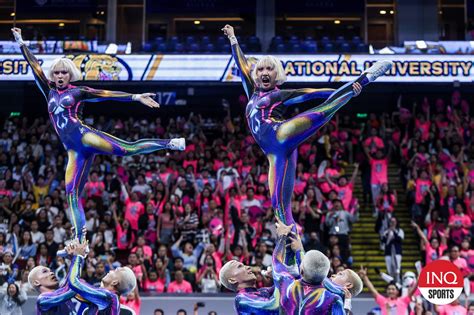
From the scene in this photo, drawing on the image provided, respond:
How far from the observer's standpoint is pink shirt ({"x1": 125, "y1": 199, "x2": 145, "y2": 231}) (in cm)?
1598

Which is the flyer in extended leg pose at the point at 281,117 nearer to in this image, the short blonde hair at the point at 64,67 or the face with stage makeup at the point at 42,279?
the short blonde hair at the point at 64,67

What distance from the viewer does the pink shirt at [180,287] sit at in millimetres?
14320

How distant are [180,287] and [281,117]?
22.3 ft

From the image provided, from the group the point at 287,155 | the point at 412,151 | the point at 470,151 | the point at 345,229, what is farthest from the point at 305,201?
the point at 287,155

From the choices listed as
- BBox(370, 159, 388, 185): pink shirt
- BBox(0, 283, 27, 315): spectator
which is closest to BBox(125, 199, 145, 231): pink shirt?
BBox(0, 283, 27, 315): spectator

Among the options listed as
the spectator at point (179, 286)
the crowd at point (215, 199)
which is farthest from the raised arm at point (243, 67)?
the spectator at point (179, 286)

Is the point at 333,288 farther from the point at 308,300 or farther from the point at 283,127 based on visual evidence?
the point at 283,127

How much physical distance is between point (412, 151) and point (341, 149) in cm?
146

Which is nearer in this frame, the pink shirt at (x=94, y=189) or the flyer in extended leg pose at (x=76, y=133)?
the flyer in extended leg pose at (x=76, y=133)

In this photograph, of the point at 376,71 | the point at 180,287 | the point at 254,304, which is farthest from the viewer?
the point at 180,287

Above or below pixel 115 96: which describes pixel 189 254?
below

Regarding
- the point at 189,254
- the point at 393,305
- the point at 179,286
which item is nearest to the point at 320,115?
the point at 393,305

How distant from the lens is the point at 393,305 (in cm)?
1245

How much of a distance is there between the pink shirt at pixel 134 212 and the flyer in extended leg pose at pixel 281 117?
817cm
